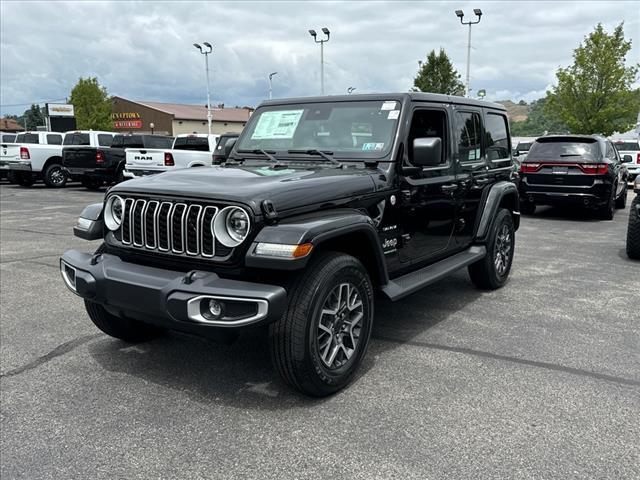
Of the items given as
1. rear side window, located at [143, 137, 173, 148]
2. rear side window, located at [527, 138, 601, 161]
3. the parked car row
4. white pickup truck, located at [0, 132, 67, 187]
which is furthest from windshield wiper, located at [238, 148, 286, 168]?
white pickup truck, located at [0, 132, 67, 187]

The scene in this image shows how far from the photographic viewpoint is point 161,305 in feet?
9.68

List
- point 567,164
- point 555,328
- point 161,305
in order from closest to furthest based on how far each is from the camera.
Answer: point 161,305 < point 555,328 < point 567,164

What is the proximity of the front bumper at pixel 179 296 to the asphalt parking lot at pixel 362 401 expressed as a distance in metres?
0.59

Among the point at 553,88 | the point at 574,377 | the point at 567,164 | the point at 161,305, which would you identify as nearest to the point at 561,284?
the point at 574,377

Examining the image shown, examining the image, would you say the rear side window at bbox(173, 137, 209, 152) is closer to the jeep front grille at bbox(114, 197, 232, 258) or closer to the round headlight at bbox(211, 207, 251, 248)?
the jeep front grille at bbox(114, 197, 232, 258)

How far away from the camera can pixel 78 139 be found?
63.8ft

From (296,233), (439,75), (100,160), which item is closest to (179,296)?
(296,233)

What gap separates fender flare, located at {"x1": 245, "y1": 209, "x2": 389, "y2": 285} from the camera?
9.48ft

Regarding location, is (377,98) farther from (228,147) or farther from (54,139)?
(54,139)

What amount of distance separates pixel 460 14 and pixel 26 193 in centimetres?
2411

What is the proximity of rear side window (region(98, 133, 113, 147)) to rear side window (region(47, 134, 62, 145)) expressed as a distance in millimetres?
2405

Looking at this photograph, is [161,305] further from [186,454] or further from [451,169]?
[451,169]

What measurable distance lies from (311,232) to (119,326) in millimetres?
1866

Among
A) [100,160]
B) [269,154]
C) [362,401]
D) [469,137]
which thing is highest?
[469,137]
